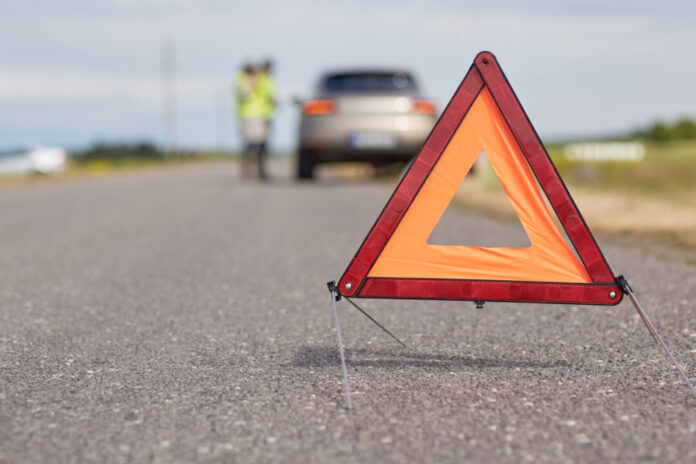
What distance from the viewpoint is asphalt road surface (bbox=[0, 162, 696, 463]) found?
229 centimetres

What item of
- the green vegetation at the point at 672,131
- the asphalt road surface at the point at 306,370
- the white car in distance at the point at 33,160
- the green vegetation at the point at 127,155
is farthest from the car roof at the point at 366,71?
the green vegetation at the point at 672,131

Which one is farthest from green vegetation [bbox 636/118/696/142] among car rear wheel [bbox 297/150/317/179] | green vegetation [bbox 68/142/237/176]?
car rear wheel [bbox 297/150/317/179]

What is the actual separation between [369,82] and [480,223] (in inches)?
217

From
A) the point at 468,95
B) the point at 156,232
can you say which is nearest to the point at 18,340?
the point at 468,95

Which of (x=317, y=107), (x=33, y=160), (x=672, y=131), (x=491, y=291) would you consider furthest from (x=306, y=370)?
(x=672, y=131)

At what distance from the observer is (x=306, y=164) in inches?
563

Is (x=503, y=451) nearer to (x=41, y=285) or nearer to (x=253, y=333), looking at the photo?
(x=253, y=333)

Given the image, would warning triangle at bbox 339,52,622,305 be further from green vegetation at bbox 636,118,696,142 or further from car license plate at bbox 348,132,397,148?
green vegetation at bbox 636,118,696,142

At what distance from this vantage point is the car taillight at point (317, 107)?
1269 cm

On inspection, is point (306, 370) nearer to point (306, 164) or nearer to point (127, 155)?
point (306, 164)

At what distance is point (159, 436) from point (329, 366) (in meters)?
0.95

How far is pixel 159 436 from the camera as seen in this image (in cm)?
236

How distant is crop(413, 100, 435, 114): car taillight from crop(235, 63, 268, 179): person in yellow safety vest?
3.25 metres

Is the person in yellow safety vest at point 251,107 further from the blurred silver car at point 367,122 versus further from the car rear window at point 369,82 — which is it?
the blurred silver car at point 367,122
